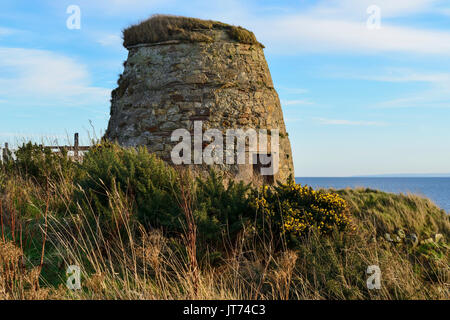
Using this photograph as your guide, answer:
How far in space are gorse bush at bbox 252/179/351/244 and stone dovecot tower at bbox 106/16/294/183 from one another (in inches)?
144

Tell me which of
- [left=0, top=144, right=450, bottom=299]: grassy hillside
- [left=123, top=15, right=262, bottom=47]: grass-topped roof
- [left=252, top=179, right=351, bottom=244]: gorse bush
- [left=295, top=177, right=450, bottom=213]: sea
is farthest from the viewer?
[left=295, top=177, right=450, bottom=213]: sea

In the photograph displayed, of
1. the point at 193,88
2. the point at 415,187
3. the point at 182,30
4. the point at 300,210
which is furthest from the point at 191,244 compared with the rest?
the point at 415,187

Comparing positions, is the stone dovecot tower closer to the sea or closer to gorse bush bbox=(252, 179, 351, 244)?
the sea

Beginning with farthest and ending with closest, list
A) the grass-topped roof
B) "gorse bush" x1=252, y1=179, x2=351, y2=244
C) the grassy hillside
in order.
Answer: the grass-topped roof < "gorse bush" x1=252, y1=179, x2=351, y2=244 < the grassy hillside

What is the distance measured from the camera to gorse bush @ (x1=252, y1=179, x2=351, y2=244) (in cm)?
544

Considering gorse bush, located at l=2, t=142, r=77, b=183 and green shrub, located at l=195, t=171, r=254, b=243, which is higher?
gorse bush, located at l=2, t=142, r=77, b=183

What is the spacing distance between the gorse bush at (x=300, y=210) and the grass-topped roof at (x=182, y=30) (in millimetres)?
5521

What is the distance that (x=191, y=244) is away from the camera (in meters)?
3.91

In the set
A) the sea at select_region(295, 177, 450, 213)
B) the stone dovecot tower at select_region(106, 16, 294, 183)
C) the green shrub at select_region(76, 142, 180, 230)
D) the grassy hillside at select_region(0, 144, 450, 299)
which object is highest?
the stone dovecot tower at select_region(106, 16, 294, 183)

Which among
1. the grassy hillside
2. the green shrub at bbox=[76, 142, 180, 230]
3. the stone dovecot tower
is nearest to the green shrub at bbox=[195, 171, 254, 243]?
the grassy hillside

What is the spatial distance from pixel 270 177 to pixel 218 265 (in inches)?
225
